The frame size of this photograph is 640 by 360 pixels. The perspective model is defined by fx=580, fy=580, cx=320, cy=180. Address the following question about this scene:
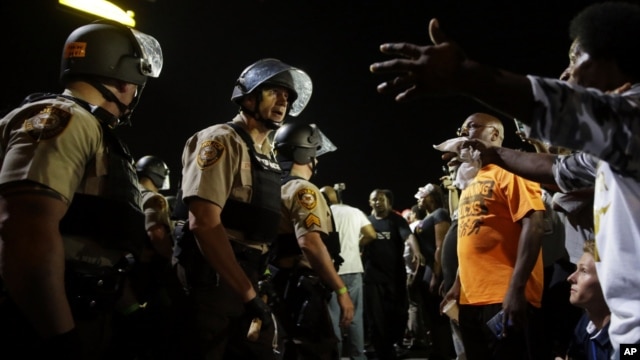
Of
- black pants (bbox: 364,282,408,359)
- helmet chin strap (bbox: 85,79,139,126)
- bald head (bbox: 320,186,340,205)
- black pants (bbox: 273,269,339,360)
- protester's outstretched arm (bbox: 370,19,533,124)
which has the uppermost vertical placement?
protester's outstretched arm (bbox: 370,19,533,124)

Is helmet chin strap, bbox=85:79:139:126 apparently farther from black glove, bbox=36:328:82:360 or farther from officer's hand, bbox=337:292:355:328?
officer's hand, bbox=337:292:355:328

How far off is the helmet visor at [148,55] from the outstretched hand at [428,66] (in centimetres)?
193

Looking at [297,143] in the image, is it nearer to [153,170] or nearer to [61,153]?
[153,170]

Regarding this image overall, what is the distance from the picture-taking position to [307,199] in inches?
171

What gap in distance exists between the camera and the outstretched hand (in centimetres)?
151

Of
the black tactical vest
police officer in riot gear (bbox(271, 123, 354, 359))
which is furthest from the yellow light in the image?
the black tactical vest

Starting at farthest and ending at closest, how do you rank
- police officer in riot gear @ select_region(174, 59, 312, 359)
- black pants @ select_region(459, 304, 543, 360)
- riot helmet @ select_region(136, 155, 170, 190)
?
1. riot helmet @ select_region(136, 155, 170, 190)
2. black pants @ select_region(459, 304, 543, 360)
3. police officer in riot gear @ select_region(174, 59, 312, 359)

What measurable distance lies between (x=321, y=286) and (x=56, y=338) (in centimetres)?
243

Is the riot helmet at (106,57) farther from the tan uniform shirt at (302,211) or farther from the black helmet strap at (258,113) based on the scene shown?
the tan uniform shirt at (302,211)

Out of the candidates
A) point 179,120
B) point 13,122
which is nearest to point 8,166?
point 13,122

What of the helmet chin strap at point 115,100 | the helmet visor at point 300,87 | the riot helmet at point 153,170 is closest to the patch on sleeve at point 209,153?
the helmet chin strap at point 115,100

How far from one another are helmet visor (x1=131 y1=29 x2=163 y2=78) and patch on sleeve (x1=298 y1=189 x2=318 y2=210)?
4.82ft

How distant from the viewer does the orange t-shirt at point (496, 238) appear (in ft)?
12.8

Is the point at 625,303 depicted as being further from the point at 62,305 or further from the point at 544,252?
the point at 544,252
